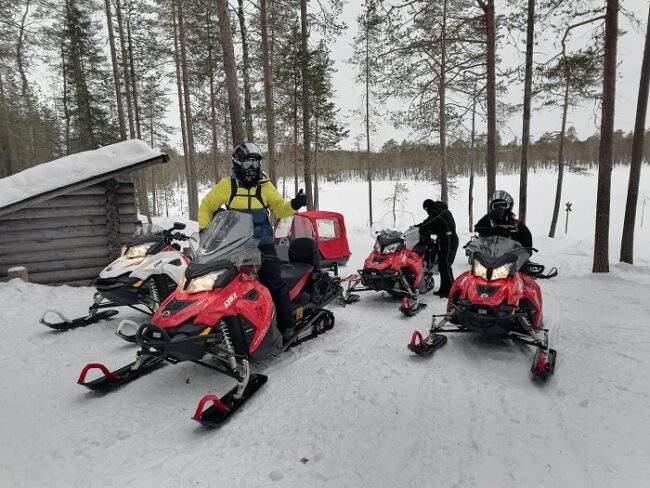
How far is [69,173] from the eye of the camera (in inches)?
283

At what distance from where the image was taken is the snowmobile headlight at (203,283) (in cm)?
331

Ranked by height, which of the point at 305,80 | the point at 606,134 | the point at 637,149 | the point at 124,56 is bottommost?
the point at 637,149

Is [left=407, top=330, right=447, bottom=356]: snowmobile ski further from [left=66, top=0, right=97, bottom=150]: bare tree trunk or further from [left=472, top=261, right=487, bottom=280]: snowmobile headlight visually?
[left=66, top=0, right=97, bottom=150]: bare tree trunk

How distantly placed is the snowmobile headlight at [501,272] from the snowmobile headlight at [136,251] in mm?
4480

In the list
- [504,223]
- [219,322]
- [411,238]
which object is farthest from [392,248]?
[219,322]

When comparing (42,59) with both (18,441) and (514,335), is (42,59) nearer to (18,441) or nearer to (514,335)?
(18,441)

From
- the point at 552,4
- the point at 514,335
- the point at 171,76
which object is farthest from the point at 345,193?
the point at 514,335

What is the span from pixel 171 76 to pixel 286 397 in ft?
65.1

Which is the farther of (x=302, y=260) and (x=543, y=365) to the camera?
(x=302, y=260)

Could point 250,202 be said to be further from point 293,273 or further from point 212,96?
point 212,96

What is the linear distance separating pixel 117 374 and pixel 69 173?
5264 mm

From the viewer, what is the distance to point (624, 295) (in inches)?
260

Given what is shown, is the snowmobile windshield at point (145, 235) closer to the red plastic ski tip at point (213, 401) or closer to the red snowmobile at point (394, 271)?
the red plastic ski tip at point (213, 401)

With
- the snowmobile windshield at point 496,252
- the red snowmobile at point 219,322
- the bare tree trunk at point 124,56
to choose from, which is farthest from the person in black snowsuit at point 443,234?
the bare tree trunk at point 124,56
